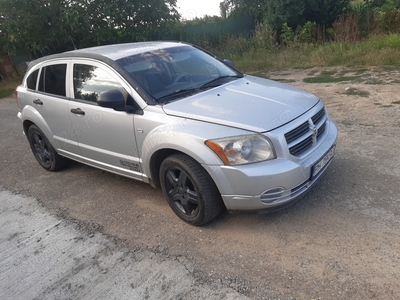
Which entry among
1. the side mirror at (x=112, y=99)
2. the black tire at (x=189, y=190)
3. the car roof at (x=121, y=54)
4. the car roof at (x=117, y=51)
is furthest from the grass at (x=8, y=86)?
the black tire at (x=189, y=190)

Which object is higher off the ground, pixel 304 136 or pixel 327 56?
pixel 304 136

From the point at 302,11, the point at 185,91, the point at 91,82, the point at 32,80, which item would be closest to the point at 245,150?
the point at 185,91

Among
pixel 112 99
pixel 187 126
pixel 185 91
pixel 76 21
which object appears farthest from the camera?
pixel 76 21

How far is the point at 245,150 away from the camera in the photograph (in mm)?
2945

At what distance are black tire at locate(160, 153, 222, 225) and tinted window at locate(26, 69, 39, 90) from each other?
2.75 metres

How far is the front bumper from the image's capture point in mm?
2908

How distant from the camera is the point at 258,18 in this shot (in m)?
17.9

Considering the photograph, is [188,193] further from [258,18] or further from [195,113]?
[258,18]

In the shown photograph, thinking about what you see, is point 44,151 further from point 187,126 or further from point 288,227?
point 288,227

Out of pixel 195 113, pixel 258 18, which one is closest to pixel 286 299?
pixel 195 113

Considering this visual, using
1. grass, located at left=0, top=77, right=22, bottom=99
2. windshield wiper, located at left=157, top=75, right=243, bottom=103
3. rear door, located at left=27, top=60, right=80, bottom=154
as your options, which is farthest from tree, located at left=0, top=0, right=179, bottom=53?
windshield wiper, located at left=157, top=75, right=243, bottom=103

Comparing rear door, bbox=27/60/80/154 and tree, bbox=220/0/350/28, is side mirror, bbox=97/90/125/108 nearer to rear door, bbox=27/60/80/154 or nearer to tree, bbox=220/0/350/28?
rear door, bbox=27/60/80/154

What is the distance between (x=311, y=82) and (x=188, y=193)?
655 cm

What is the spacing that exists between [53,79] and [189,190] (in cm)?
258
